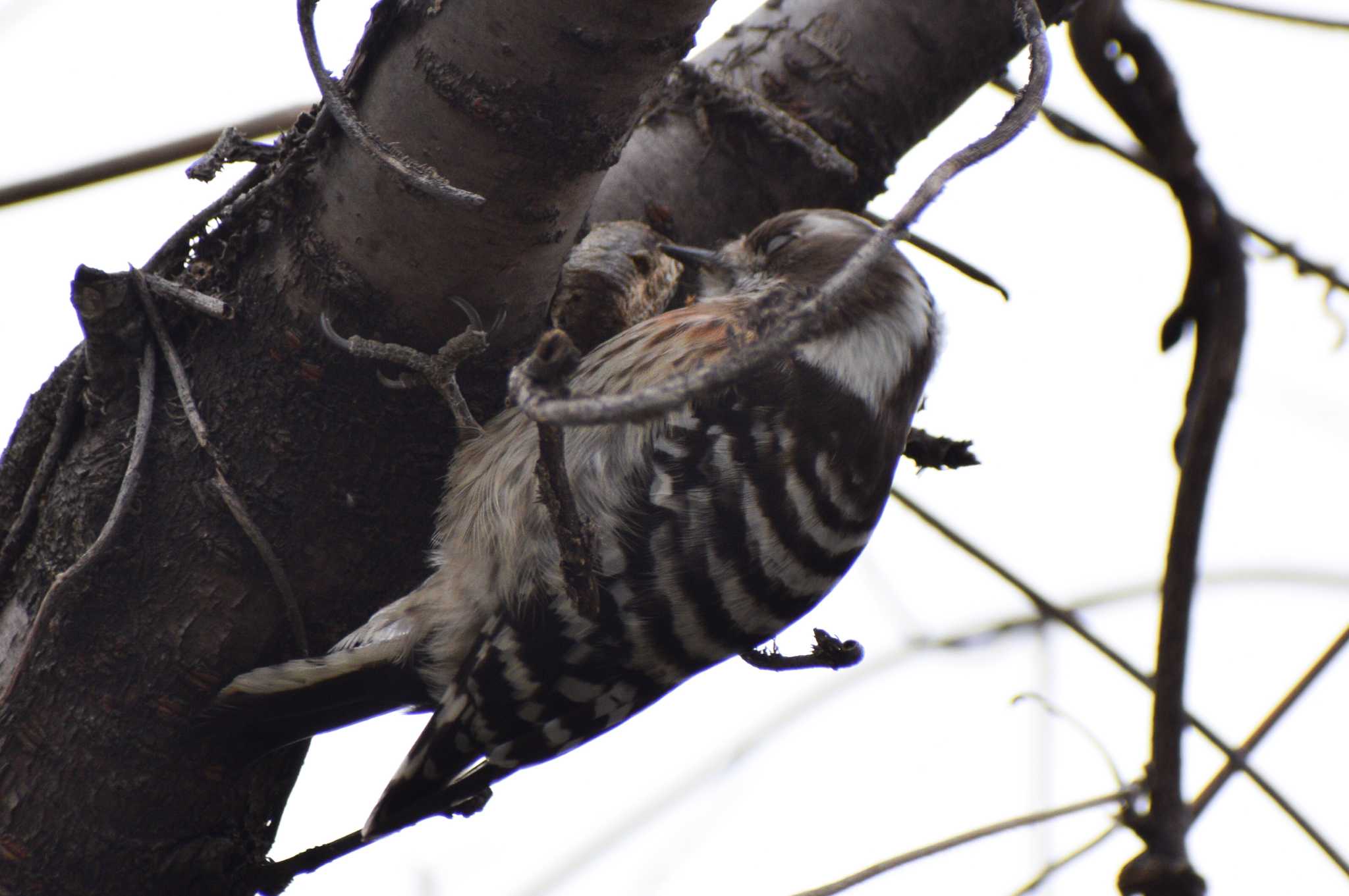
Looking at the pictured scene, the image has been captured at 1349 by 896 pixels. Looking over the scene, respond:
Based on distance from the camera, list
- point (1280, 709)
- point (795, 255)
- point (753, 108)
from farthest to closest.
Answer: point (795, 255) < point (753, 108) < point (1280, 709)

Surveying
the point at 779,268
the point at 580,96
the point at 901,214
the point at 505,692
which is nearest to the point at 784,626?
the point at 505,692

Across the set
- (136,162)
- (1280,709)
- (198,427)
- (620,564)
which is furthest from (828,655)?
(136,162)

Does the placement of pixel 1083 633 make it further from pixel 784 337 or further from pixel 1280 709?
pixel 784 337

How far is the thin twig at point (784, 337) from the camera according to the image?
2.43 feet

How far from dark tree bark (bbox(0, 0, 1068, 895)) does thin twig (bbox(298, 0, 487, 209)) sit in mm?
27

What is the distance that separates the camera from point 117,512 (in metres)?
1.47

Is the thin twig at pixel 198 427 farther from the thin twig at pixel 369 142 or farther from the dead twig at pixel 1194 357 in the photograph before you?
the dead twig at pixel 1194 357

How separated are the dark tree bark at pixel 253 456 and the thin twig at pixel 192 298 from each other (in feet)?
0.08

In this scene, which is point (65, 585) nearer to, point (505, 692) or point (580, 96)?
point (505, 692)

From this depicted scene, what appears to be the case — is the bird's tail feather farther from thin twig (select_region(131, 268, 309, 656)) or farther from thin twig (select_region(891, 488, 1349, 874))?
thin twig (select_region(891, 488, 1349, 874))

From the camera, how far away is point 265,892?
1670mm

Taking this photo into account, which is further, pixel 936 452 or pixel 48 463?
pixel 936 452

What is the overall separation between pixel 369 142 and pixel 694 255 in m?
0.81

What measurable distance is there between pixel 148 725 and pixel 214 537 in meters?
0.24
